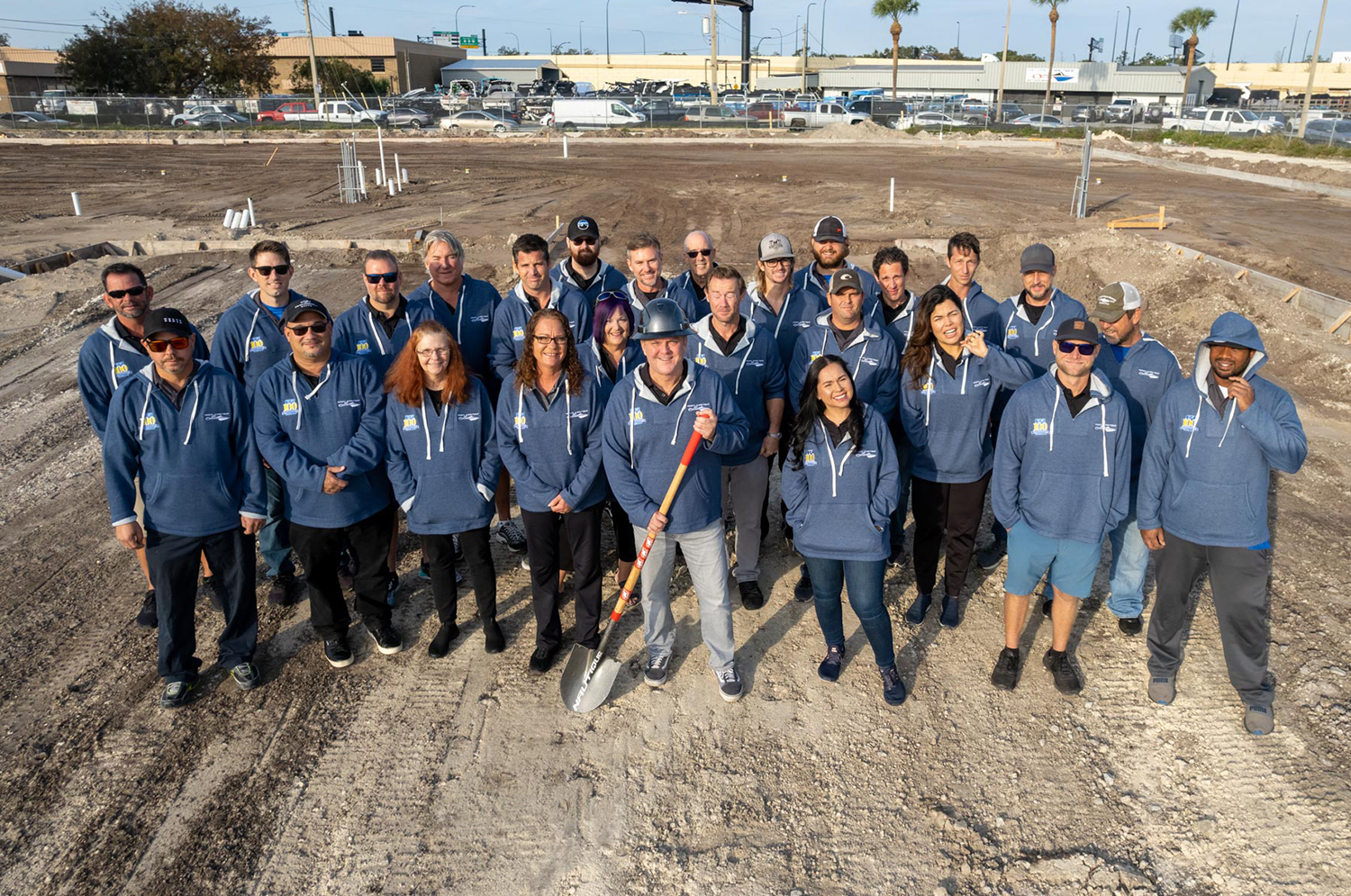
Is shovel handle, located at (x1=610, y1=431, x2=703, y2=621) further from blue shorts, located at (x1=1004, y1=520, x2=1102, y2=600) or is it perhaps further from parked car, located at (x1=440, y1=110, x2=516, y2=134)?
parked car, located at (x1=440, y1=110, x2=516, y2=134)

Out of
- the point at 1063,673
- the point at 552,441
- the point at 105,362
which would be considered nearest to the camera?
the point at 552,441

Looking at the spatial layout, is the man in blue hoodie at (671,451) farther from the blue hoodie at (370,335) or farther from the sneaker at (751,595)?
the blue hoodie at (370,335)

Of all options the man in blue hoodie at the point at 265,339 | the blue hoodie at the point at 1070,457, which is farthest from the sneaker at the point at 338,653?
the blue hoodie at the point at 1070,457

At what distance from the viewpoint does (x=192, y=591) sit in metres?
4.86

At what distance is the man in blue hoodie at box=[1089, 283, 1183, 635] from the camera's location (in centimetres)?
506

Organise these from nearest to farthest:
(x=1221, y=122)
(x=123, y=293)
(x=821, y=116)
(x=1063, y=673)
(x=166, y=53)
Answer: (x=1063, y=673)
(x=123, y=293)
(x=1221, y=122)
(x=821, y=116)
(x=166, y=53)

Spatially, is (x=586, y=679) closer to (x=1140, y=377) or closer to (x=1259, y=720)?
(x=1259, y=720)

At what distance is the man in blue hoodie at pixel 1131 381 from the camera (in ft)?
16.6

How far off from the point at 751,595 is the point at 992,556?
1.89 metres

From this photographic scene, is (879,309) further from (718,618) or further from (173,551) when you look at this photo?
(173,551)

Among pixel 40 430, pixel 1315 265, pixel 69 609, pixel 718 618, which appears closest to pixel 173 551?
pixel 69 609

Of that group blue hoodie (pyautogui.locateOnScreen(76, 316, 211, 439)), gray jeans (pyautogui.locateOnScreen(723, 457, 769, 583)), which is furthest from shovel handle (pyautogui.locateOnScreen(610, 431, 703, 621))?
blue hoodie (pyautogui.locateOnScreen(76, 316, 211, 439))

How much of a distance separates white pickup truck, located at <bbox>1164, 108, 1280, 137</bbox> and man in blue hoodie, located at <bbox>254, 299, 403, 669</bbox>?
4275 cm

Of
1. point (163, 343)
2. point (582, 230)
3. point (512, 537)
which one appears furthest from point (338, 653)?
point (582, 230)
